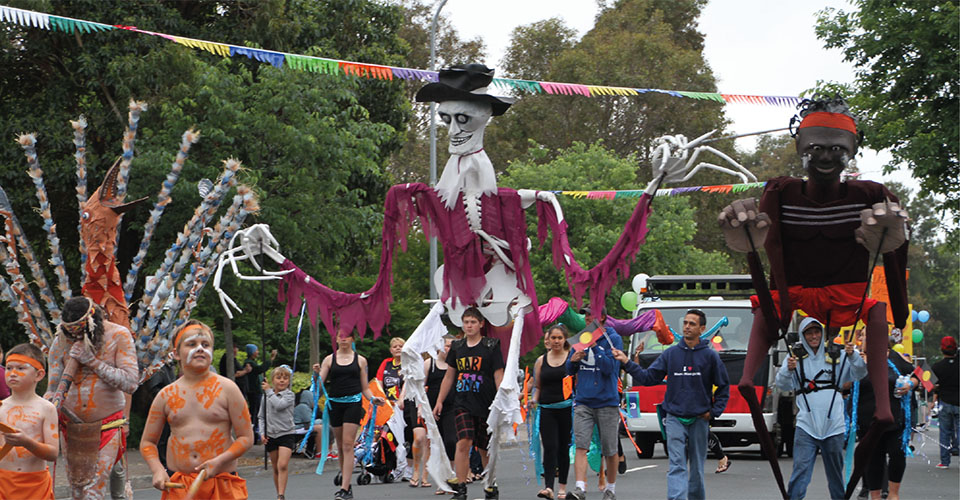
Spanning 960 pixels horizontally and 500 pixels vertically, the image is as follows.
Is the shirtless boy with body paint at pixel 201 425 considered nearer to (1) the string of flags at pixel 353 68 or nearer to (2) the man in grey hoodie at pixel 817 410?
(1) the string of flags at pixel 353 68

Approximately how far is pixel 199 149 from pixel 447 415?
25.5 ft

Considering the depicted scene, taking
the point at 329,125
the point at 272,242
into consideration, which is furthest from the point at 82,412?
the point at 329,125

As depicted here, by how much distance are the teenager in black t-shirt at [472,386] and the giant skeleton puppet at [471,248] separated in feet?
0.82

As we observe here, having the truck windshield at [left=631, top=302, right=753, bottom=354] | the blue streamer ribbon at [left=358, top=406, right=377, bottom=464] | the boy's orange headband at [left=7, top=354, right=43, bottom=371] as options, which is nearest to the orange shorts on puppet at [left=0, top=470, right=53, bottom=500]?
the boy's orange headband at [left=7, top=354, right=43, bottom=371]

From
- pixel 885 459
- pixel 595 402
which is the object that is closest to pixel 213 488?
pixel 595 402

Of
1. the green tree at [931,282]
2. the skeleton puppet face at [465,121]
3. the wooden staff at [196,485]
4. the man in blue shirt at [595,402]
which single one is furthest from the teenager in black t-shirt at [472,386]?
the green tree at [931,282]

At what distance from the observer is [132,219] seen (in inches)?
734

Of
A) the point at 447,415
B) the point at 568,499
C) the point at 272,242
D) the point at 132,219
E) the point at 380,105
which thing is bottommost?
the point at 568,499

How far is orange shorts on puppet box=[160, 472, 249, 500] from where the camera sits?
6191mm

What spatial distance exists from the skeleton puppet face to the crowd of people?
142 centimetres

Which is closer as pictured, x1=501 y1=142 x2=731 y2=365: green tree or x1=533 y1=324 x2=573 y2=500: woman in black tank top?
x1=533 y1=324 x2=573 y2=500: woman in black tank top

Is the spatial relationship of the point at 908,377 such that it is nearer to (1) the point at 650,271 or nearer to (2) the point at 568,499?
(2) the point at 568,499

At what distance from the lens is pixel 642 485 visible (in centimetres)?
1386

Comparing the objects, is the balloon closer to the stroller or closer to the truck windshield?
the truck windshield
